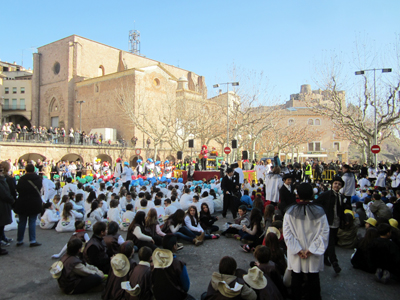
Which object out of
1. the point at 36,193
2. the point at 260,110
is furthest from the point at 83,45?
the point at 36,193

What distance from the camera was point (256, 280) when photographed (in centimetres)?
334

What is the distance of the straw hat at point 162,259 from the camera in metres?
3.61

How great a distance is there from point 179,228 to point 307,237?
12.2ft

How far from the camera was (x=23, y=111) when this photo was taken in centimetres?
4266

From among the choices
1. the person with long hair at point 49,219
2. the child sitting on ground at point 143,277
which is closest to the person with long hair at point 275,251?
the child sitting on ground at point 143,277

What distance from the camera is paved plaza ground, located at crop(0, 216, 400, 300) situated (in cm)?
423

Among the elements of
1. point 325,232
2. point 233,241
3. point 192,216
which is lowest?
point 233,241

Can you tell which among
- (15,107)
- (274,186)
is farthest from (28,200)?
(15,107)

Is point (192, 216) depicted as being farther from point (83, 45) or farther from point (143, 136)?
point (83, 45)

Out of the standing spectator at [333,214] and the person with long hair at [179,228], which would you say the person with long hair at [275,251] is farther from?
the person with long hair at [179,228]

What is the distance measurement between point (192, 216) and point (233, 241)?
3.57 feet

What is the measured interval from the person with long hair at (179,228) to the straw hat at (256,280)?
10.8 feet

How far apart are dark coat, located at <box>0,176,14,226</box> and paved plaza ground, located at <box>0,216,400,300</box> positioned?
0.71 metres

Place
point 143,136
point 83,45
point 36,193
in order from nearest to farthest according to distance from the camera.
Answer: point 36,193
point 143,136
point 83,45
